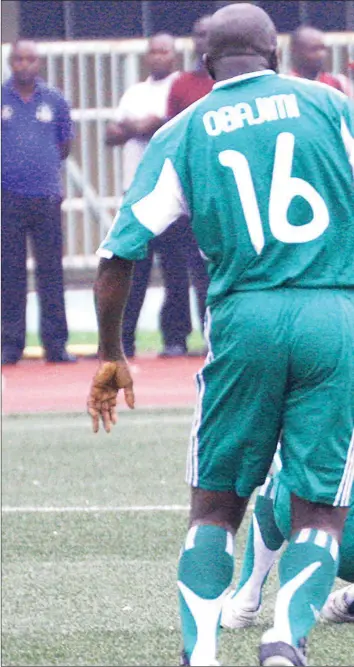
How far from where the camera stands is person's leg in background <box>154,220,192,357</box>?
1408 cm

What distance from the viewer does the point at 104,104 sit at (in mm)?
16781

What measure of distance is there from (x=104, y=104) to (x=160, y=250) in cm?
304

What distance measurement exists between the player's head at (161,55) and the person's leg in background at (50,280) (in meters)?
1.29

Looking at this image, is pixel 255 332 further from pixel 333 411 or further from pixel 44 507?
pixel 44 507

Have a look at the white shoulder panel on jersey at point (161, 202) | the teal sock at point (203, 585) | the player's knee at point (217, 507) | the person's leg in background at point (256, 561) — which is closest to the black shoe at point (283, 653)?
the teal sock at point (203, 585)

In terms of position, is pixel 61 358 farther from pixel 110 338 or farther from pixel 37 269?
pixel 110 338

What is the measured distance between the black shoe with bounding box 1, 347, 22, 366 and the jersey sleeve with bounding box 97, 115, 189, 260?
9191 millimetres

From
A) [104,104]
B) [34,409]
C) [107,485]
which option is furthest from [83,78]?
[107,485]

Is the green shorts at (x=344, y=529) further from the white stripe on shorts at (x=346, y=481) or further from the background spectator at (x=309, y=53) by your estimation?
the background spectator at (x=309, y=53)

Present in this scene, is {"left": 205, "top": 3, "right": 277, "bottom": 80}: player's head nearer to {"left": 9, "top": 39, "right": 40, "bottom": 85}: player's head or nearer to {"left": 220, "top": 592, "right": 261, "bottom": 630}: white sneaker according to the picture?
{"left": 220, "top": 592, "right": 261, "bottom": 630}: white sneaker

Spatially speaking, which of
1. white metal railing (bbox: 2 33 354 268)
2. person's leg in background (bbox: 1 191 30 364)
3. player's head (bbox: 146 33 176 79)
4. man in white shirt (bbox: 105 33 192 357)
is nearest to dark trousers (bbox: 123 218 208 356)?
man in white shirt (bbox: 105 33 192 357)

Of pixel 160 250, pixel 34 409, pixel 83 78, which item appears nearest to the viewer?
pixel 34 409

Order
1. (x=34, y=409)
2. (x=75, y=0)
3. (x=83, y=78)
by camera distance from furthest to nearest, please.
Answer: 1. (x=75, y=0)
2. (x=83, y=78)
3. (x=34, y=409)

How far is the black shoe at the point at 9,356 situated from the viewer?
13930 mm
